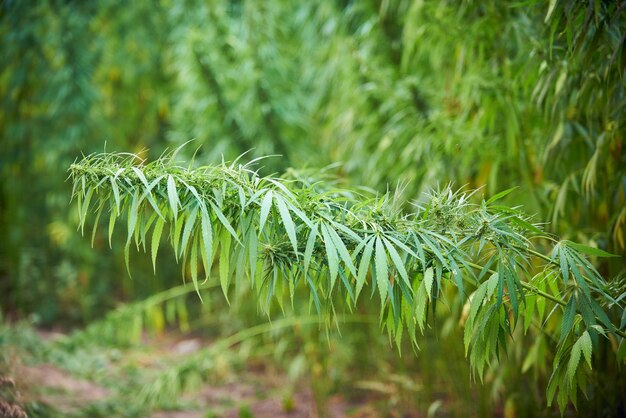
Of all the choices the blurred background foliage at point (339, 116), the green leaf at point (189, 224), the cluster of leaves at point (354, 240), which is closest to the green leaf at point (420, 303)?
the cluster of leaves at point (354, 240)

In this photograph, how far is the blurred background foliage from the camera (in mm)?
1748

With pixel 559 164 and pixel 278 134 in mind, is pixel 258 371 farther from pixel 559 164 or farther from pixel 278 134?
pixel 559 164

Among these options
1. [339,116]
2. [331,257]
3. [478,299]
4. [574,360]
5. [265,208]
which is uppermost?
[339,116]

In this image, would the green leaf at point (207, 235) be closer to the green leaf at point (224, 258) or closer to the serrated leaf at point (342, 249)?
the green leaf at point (224, 258)

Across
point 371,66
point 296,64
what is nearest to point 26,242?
point 296,64

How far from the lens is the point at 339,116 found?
288cm

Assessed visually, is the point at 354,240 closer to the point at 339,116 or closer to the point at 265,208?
the point at 265,208

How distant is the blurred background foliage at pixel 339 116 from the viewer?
1.75 meters

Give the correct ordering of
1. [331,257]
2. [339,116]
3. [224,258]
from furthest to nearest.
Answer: [339,116] < [224,258] < [331,257]

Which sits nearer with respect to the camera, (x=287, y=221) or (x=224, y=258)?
(x=287, y=221)

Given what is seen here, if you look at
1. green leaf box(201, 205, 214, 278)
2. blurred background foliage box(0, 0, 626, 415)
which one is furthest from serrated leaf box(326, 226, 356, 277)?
blurred background foliage box(0, 0, 626, 415)

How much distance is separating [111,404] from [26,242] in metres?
2.45

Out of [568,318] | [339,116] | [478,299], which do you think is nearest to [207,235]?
[478,299]

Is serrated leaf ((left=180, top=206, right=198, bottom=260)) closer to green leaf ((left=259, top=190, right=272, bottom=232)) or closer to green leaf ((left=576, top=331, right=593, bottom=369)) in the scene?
green leaf ((left=259, top=190, right=272, bottom=232))
